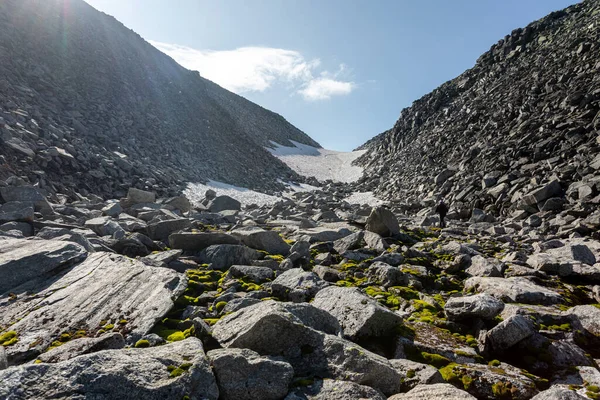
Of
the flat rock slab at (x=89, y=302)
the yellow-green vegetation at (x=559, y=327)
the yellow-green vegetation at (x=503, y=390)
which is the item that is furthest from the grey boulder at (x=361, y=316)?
the flat rock slab at (x=89, y=302)

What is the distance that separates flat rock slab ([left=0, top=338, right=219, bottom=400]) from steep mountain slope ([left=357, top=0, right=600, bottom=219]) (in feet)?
64.8

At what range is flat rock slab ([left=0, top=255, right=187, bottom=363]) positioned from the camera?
6.21 metres

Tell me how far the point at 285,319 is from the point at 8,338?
4559 millimetres

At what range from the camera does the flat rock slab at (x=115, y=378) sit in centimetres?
362

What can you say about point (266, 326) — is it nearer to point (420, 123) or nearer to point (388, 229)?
point (388, 229)

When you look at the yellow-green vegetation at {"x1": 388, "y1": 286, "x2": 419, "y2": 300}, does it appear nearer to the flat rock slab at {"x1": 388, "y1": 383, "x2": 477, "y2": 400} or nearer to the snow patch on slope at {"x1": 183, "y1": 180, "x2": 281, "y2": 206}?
the flat rock slab at {"x1": 388, "y1": 383, "x2": 477, "y2": 400}

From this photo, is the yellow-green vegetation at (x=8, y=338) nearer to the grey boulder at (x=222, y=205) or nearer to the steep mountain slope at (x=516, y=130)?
the grey boulder at (x=222, y=205)

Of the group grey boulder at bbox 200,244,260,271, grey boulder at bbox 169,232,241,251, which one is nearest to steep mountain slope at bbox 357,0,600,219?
grey boulder at bbox 200,244,260,271

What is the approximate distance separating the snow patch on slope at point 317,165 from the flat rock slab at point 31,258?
60237 mm

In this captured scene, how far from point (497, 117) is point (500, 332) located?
37118 millimetres

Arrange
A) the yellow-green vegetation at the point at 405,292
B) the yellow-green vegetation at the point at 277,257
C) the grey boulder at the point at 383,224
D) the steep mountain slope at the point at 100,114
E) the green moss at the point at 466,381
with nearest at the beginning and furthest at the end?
the green moss at the point at 466,381 → the yellow-green vegetation at the point at 405,292 → the yellow-green vegetation at the point at 277,257 → the grey boulder at the point at 383,224 → the steep mountain slope at the point at 100,114

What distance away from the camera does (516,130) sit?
31500 mm

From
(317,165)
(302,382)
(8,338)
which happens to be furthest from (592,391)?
(317,165)

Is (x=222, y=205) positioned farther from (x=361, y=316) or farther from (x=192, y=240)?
(x=361, y=316)
